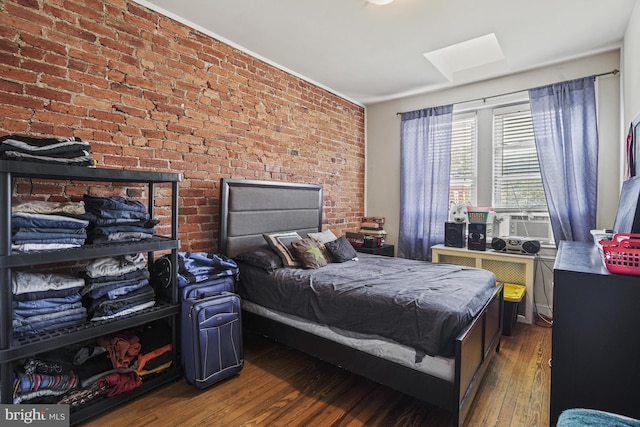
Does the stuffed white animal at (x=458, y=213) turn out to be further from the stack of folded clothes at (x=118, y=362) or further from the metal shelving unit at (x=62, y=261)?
the stack of folded clothes at (x=118, y=362)

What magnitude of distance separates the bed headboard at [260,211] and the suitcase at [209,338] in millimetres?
717

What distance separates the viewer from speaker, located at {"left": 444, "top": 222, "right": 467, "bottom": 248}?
3.74 metres

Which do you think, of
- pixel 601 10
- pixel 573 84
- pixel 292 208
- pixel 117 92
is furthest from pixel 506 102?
pixel 117 92

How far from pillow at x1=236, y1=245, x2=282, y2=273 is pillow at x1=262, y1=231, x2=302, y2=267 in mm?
45

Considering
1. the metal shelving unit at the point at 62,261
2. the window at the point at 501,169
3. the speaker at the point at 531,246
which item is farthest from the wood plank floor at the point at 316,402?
the window at the point at 501,169

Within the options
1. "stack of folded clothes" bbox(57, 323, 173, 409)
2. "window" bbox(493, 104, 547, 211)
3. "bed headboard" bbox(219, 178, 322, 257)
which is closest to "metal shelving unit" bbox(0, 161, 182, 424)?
"stack of folded clothes" bbox(57, 323, 173, 409)

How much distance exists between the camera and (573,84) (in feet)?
10.6

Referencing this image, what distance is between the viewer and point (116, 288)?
1938mm

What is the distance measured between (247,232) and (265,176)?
2.24ft

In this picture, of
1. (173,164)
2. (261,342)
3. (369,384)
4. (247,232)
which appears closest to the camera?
(369,384)

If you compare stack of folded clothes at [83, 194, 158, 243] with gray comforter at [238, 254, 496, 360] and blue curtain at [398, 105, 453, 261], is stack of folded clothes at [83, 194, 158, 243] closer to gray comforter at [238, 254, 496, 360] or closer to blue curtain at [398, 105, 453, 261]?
gray comforter at [238, 254, 496, 360]

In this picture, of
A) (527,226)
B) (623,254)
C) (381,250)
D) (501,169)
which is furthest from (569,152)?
(623,254)

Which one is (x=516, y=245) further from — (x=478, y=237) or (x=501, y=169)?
(x=501, y=169)

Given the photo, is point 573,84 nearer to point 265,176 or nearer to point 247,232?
point 265,176
